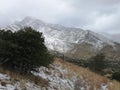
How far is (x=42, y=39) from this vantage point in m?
18.7

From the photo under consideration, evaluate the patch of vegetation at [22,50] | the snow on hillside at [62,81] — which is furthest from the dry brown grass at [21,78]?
the patch of vegetation at [22,50]

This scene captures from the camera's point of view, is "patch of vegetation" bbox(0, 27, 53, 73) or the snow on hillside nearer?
the snow on hillside

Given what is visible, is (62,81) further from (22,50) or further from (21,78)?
(21,78)

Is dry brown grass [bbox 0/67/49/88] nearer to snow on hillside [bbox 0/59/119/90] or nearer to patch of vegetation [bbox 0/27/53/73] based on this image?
snow on hillside [bbox 0/59/119/90]

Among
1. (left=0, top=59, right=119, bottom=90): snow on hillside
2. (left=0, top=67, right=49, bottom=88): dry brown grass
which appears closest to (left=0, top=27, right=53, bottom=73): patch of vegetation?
(left=0, top=67, right=49, bottom=88): dry brown grass

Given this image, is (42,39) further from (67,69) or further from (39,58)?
(67,69)

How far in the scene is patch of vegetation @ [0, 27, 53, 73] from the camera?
17359mm

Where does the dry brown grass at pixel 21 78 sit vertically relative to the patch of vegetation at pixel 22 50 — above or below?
below

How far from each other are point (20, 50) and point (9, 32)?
2.12 meters

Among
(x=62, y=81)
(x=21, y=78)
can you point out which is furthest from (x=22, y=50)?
(x=62, y=81)

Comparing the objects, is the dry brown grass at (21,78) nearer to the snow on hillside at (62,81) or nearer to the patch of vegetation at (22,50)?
the snow on hillside at (62,81)

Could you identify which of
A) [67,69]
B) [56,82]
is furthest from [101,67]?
[56,82]

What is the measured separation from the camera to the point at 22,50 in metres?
17.7

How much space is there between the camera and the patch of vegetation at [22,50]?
57.0 feet
